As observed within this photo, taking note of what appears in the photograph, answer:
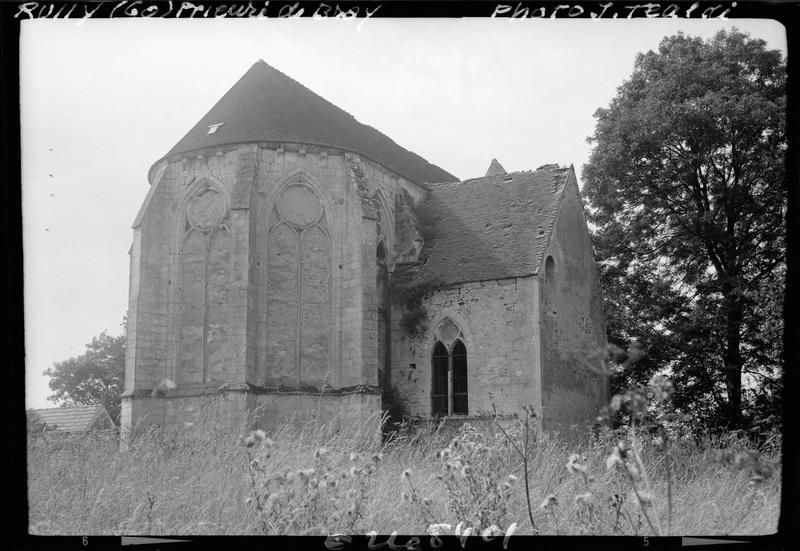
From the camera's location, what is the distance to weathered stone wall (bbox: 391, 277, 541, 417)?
20.0m

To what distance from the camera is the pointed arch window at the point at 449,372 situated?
2097 cm

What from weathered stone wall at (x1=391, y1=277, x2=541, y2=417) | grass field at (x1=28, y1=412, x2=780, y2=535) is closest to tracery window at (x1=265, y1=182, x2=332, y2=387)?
weathered stone wall at (x1=391, y1=277, x2=541, y2=417)

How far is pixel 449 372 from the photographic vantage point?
69.2ft

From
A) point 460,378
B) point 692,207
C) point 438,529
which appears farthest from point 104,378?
point 438,529

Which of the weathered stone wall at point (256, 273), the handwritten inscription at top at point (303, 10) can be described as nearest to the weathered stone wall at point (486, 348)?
the weathered stone wall at point (256, 273)

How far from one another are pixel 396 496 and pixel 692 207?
528 inches

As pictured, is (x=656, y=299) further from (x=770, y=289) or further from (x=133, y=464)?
(x=133, y=464)

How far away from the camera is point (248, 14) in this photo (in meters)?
4.46

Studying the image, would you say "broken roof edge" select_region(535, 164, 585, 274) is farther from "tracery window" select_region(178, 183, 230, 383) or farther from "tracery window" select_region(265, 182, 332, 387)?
"tracery window" select_region(178, 183, 230, 383)

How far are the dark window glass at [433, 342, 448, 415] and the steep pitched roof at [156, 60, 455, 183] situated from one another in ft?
17.8

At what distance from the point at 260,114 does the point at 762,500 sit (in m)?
17.8

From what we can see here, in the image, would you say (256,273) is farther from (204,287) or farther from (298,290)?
(204,287)

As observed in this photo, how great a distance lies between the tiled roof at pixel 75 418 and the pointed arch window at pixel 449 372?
320 inches

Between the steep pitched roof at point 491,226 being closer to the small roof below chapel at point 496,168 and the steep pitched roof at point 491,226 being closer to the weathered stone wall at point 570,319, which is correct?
the weathered stone wall at point 570,319
